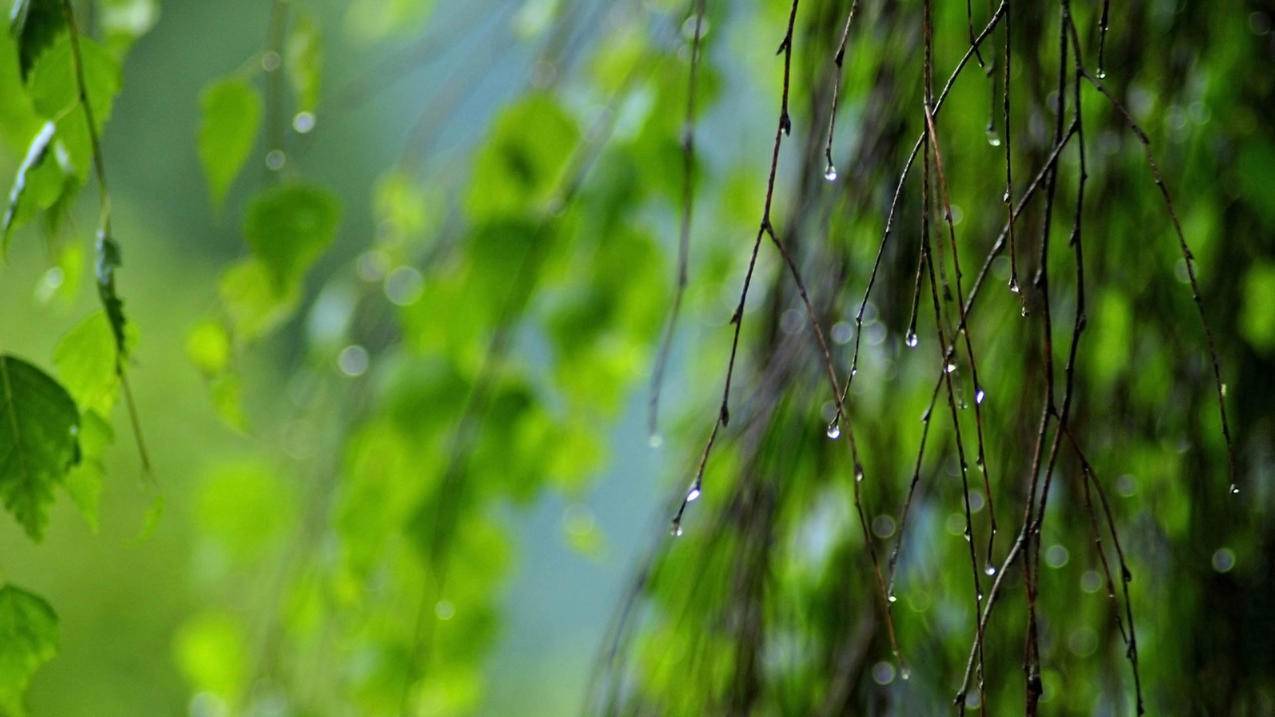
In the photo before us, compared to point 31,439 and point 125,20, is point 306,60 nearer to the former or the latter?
point 125,20

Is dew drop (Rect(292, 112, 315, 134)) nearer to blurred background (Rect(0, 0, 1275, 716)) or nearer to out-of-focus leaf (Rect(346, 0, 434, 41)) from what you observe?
blurred background (Rect(0, 0, 1275, 716))

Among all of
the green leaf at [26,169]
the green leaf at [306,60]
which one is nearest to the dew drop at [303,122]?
the green leaf at [306,60]

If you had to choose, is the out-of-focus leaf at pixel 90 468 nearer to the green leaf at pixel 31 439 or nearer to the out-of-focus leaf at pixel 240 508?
the green leaf at pixel 31 439

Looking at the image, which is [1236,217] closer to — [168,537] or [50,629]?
[50,629]

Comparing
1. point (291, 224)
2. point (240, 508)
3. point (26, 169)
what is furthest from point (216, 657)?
point (26, 169)

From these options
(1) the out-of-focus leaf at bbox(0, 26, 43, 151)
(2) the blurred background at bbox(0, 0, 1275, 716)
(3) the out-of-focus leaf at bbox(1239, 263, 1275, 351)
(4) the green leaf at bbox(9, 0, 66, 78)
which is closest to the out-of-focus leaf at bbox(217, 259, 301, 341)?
(2) the blurred background at bbox(0, 0, 1275, 716)

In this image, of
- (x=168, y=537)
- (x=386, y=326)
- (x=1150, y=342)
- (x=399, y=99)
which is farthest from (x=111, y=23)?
(x=399, y=99)

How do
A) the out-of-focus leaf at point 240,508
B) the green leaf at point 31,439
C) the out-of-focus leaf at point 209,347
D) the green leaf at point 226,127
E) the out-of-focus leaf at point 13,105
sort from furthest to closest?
1. the out-of-focus leaf at point 240,508
2. the out-of-focus leaf at point 209,347
3. the green leaf at point 226,127
4. the out-of-focus leaf at point 13,105
5. the green leaf at point 31,439
